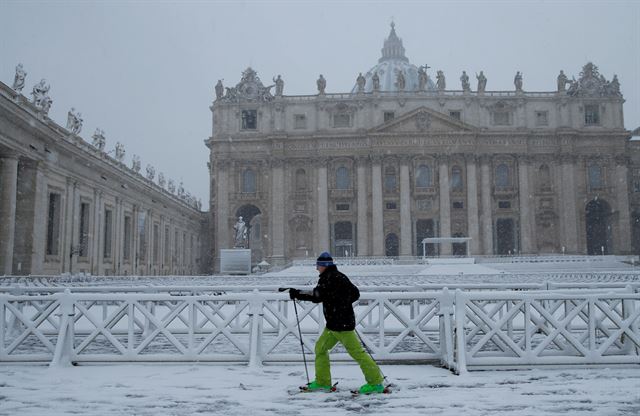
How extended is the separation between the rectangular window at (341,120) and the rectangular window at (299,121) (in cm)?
352

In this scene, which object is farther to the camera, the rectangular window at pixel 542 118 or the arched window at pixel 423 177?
the rectangular window at pixel 542 118

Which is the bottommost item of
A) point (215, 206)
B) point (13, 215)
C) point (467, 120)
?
point (13, 215)

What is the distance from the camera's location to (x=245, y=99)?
72.6 m

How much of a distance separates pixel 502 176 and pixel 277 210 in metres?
26.5

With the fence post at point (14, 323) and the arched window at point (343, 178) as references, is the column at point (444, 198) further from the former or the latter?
the fence post at point (14, 323)

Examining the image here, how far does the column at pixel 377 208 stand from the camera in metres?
69.4

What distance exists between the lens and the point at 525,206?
69.9 metres

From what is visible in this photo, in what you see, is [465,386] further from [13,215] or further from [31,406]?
[13,215]

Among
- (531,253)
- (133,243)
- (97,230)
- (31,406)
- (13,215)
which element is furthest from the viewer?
(531,253)

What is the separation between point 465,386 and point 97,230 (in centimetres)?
3977

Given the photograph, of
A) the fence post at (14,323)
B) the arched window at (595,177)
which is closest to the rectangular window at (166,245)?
the arched window at (595,177)

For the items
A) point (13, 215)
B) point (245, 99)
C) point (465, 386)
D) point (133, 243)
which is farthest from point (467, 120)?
point (465, 386)

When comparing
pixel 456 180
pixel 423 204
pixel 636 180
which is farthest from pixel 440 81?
pixel 636 180

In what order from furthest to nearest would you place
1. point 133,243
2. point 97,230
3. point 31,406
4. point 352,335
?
1. point 133,243
2. point 97,230
3. point 352,335
4. point 31,406
